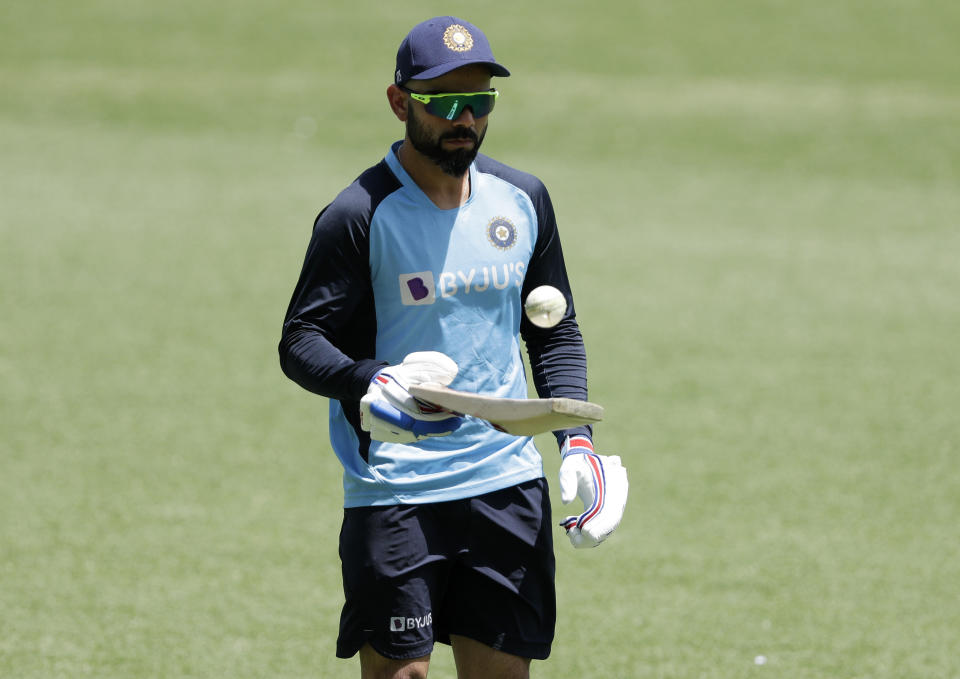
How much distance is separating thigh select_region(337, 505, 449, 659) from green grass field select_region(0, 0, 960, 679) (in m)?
2.17

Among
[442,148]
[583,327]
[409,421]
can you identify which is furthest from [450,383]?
[583,327]

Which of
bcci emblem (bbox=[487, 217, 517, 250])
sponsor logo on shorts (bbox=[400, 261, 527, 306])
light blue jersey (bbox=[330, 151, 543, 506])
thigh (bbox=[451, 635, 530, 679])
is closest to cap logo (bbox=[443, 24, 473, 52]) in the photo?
light blue jersey (bbox=[330, 151, 543, 506])

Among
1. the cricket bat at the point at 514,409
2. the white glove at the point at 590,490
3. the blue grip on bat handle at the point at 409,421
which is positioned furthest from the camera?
the white glove at the point at 590,490

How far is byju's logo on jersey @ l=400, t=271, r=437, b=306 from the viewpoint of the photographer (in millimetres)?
4184

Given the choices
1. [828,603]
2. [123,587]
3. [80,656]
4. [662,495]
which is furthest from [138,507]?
[828,603]

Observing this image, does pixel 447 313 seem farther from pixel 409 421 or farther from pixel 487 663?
pixel 487 663

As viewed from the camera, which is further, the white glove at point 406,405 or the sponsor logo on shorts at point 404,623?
the sponsor logo on shorts at point 404,623

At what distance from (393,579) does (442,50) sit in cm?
163

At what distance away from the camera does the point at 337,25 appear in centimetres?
2892

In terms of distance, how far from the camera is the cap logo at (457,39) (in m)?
4.10

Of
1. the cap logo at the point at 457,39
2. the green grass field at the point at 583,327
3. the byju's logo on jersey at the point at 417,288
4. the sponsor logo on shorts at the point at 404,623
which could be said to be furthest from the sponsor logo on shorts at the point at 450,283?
the green grass field at the point at 583,327

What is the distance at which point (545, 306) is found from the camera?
168 inches

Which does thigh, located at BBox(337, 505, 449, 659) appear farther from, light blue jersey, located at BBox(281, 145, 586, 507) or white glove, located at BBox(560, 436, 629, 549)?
white glove, located at BBox(560, 436, 629, 549)

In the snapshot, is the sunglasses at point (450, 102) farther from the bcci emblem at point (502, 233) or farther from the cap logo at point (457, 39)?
the bcci emblem at point (502, 233)
